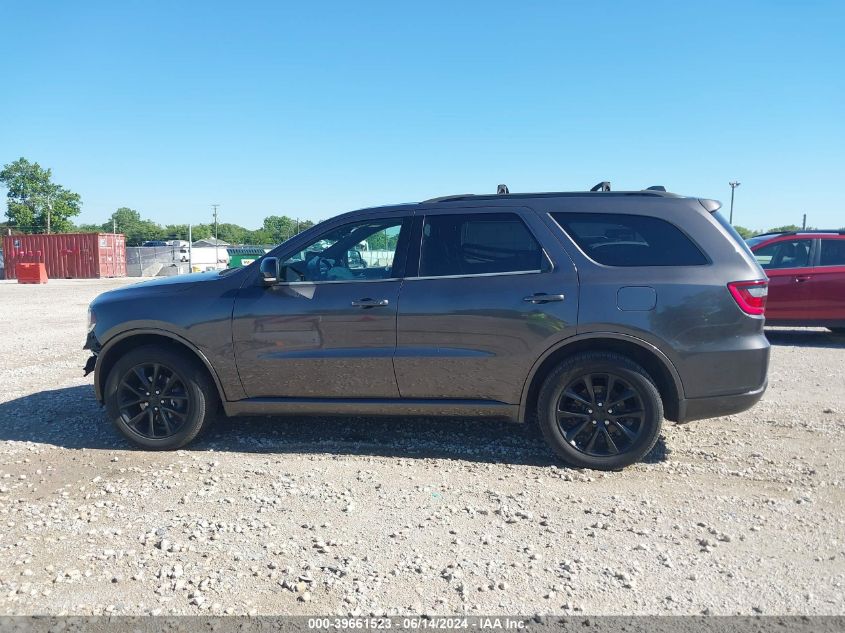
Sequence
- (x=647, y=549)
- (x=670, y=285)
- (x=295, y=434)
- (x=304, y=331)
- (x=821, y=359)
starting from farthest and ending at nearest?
(x=821, y=359) < (x=295, y=434) < (x=304, y=331) < (x=670, y=285) < (x=647, y=549)

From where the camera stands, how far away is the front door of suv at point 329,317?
458 cm

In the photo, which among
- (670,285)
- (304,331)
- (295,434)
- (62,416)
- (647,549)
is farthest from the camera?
(62,416)

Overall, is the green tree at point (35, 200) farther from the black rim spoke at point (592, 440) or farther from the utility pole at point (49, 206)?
the black rim spoke at point (592, 440)

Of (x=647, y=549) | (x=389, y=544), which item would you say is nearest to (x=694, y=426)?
(x=647, y=549)

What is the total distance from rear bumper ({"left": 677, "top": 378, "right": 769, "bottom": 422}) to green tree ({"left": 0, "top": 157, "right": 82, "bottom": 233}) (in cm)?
6078

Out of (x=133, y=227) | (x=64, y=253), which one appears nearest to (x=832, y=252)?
(x=64, y=253)

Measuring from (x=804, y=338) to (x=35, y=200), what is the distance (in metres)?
63.6

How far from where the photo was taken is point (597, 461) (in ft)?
14.4

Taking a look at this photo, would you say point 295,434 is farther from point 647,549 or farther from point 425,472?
point 647,549

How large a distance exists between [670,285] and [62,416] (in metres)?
5.37

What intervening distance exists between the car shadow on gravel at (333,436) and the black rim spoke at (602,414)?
0.35 metres

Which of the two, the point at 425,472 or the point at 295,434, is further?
the point at 295,434

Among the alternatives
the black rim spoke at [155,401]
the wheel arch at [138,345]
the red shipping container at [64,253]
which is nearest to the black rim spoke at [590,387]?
the wheel arch at [138,345]

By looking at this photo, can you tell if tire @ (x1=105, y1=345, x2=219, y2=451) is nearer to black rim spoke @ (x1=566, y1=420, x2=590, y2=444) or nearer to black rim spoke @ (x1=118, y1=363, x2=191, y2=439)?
black rim spoke @ (x1=118, y1=363, x2=191, y2=439)
